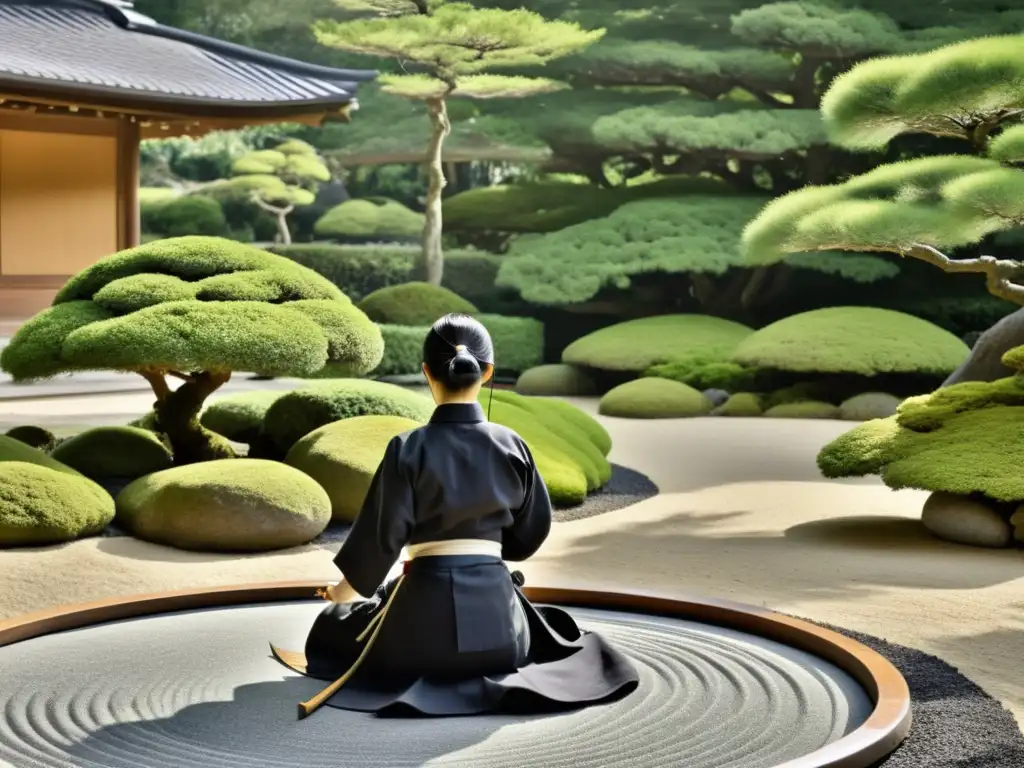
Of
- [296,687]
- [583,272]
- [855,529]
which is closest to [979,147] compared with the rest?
[855,529]

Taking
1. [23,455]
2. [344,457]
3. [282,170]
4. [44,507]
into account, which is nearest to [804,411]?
[344,457]

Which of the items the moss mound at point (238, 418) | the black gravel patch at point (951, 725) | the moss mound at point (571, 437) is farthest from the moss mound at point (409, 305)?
the black gravel patch at point (951, 725)

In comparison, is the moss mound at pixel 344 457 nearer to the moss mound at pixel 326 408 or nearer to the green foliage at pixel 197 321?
the green foliage at pixel 197 321

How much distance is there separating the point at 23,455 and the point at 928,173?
528 centimetres

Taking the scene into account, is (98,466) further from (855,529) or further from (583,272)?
(583,272)

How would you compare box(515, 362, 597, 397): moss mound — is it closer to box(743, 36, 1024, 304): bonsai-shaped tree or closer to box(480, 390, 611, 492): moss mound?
box(480, 390, 611, 492): moss mound

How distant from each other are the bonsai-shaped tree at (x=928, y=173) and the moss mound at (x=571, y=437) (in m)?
1.69

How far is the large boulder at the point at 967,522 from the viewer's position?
690cm

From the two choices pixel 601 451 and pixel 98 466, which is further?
pixel 601 451

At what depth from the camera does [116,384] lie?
48.1 feet

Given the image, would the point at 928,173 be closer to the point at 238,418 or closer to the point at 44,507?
the point at 238,418

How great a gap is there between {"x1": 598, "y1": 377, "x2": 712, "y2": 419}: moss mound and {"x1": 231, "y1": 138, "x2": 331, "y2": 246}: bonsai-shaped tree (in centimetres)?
942

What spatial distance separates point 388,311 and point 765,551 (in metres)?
11.2

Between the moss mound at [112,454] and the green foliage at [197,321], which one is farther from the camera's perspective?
the moss mound at [112,454]
